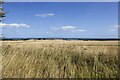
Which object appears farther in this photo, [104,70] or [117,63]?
[117,63]

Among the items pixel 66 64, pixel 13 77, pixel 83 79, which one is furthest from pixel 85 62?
pixel 13 77

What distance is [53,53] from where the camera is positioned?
26.2 m

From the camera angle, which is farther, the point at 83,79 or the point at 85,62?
the point at 85,62

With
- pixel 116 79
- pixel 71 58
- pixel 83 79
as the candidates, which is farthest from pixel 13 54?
pixel 116 79

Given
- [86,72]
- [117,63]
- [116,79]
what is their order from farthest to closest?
[117,63] → [86,72] → [116,79]

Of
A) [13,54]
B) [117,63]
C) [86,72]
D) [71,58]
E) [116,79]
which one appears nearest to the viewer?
[116,79]

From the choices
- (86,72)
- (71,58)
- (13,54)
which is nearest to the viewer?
(86,72)

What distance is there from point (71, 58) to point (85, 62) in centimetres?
181

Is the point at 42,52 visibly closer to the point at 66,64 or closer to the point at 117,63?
the point at 66,64

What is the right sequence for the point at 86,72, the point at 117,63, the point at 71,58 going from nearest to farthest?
1. the point at 86,72
2. the point at 117,63
3. the point at 71,58

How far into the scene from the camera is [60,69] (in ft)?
70.3

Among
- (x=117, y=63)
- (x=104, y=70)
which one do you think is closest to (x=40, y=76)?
(x=104, y=70)

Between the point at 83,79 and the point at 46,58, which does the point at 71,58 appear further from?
the point at 83,79

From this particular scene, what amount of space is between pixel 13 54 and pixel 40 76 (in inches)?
261
